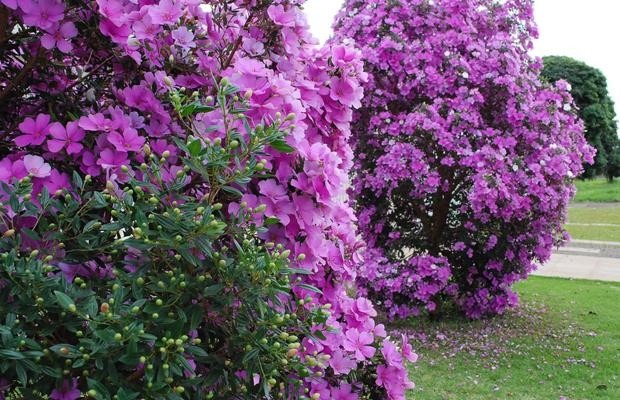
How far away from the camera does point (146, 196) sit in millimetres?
1350

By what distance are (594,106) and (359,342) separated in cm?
2814

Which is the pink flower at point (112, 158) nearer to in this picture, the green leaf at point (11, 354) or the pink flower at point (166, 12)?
the pink flower at point (166, 12)

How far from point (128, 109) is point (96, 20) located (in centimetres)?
23

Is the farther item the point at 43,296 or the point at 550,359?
the point at 550,359

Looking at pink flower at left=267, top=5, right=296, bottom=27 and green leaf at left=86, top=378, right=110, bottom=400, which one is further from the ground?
pink flower at left=267, top=5, right=296, bottom=27

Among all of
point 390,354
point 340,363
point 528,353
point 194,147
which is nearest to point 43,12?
point 194,147

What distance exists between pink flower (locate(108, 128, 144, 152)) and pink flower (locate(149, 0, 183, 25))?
0.90ft

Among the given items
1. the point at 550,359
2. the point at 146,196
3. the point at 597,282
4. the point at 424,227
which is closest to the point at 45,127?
the point at 146,196

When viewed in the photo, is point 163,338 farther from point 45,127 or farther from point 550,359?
point 550,359

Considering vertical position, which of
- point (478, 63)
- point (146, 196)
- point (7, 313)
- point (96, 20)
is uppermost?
point (478, 63)

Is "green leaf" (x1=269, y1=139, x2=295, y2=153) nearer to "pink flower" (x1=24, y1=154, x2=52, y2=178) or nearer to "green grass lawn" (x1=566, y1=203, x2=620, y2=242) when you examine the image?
"pink flower" (x1=24, y1=154, x2=52, y2=178)

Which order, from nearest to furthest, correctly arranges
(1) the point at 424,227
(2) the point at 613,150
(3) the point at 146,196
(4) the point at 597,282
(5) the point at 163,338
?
1. (5) the point at 163,338
2. (3) the point at 146,196
3. (1) the point at 424,227
4. (4) the point at 597,282
5. (2) the point at 613,150

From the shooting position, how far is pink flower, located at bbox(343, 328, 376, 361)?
173 centimetres

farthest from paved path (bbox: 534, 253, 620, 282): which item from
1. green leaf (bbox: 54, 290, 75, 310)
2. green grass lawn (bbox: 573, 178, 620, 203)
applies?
green grass lawn (bbox: 573, 178, 620, 203)
